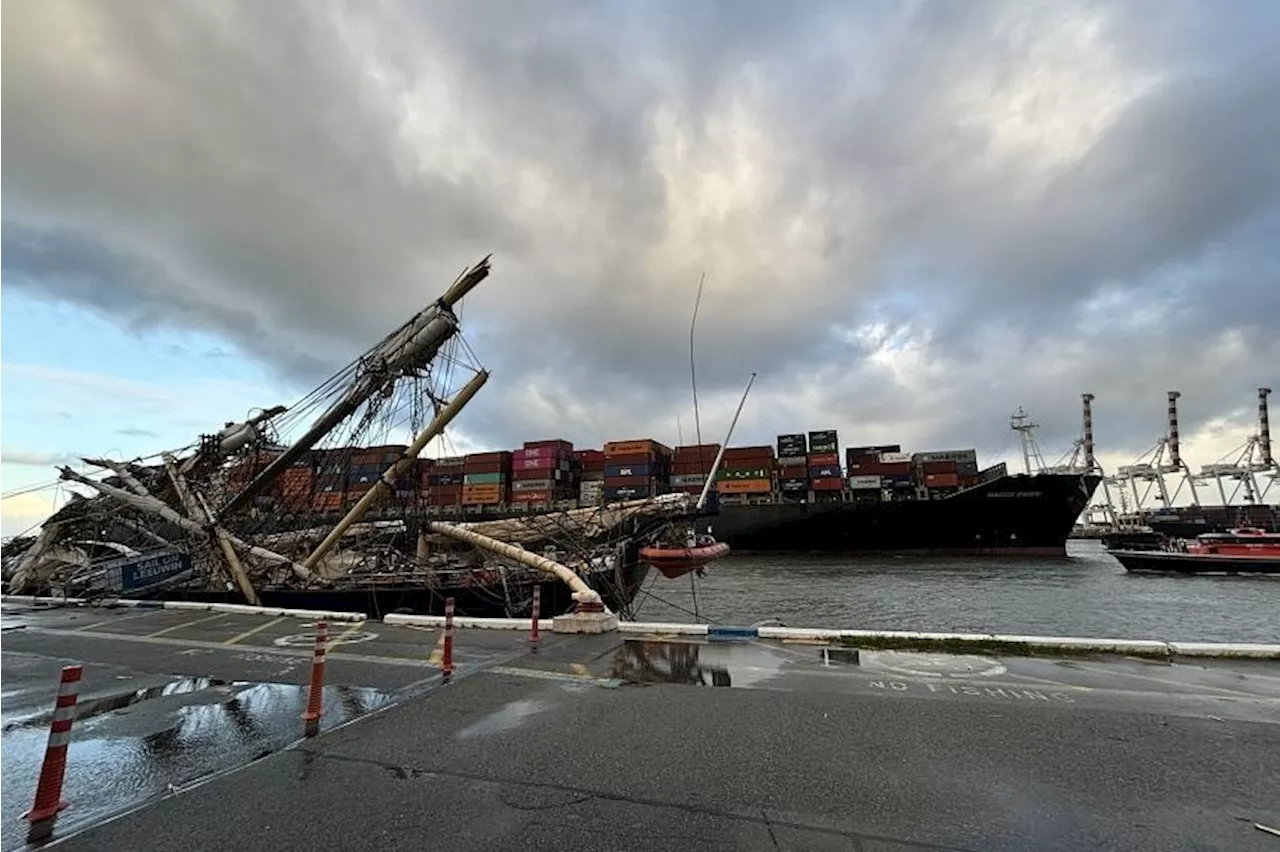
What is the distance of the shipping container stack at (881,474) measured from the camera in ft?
228

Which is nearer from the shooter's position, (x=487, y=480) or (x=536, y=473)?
(x=536, y=473)

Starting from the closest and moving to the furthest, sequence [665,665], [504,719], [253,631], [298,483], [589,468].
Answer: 1. [504,719]
2. [665,665]
3. [253,631]
4. [298,483]
5. [589,468]

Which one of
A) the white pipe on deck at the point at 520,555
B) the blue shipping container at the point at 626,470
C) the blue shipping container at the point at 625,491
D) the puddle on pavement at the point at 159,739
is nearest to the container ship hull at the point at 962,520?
the blue shipping container at the point at 625,491

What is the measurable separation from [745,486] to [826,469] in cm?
931

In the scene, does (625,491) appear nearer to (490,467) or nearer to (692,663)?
(490,467)

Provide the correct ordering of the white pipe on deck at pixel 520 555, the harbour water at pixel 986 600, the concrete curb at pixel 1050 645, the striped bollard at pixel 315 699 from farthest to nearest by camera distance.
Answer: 1. the harbour water at pixel 986 600
2. the white pipe on deck at pixel 520 555
3. the concrete curb at pixel 1050 645
4. the striped bollard at pixel 315 699

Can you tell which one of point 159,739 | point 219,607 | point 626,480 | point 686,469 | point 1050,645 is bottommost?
point 1050,645

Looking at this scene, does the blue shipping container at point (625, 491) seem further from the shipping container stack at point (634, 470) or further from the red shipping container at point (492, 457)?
the red shipping container at point (492, 457)

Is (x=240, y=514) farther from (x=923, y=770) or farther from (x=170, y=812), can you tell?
(x=923, y=770)

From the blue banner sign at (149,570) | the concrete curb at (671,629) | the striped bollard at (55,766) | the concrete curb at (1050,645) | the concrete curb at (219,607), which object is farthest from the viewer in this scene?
the blue banner sign at (149,570)

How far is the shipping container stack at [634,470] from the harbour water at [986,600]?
30.3m

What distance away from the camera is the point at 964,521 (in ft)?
186

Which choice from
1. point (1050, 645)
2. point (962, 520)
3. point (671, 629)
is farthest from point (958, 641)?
point (962, 520)

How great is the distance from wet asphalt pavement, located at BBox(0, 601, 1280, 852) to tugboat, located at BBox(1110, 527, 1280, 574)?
3909 cm
